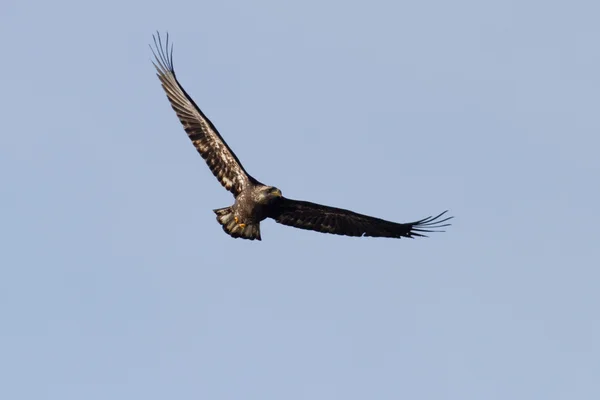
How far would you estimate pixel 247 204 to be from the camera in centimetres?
1709

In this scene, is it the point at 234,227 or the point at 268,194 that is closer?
the point at 268,194

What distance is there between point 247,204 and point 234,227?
2.24ft

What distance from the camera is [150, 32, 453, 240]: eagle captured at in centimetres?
1717

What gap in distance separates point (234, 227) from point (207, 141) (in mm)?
2207

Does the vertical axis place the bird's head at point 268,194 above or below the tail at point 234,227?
above

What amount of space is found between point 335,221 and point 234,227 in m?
2.48

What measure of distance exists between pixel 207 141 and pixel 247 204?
6.32 feet

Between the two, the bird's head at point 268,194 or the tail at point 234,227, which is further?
the tail at point 234,227

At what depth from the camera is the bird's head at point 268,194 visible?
16891 millimetres

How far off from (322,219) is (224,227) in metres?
2.41

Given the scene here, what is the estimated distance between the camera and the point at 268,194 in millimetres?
16906

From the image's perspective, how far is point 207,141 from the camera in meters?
17.7

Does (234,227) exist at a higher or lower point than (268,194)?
lower

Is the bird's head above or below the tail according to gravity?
above
